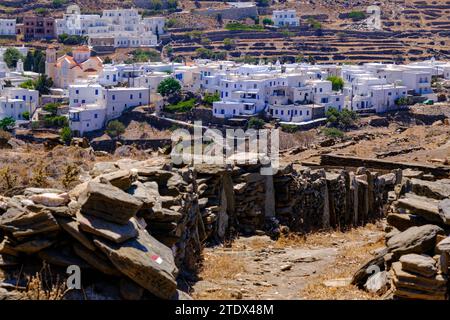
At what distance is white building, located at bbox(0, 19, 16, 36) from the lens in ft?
257

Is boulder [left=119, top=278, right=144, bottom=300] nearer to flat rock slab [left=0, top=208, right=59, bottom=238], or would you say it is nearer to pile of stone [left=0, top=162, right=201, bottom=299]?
pile of stone [left=0, top=162, right=201, bottom=299]

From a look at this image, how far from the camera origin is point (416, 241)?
24.9ft

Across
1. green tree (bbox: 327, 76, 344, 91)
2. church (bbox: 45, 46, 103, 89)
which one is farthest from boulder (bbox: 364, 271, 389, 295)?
church (bbox: 45, 46, 103, 89)

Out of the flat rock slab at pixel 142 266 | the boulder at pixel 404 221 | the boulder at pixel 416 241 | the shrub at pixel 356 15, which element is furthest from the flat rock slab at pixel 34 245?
the shrub at pixel 356 15

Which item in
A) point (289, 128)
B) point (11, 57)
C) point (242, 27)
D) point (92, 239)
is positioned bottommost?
point (289, 128)

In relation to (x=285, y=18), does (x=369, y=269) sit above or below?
below

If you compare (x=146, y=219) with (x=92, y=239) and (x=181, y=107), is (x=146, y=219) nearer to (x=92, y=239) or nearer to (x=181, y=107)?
(x=92, y=239)

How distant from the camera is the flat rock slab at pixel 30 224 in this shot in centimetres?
681

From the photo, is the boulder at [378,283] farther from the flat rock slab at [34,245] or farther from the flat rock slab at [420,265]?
the flat rock slab at [34,245]

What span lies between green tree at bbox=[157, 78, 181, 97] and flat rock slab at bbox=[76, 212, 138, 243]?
1918 inches

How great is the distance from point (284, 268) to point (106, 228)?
2766 millimetres

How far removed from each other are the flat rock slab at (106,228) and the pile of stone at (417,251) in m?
2.15

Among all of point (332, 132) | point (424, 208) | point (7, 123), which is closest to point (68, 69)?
point (7, 123)

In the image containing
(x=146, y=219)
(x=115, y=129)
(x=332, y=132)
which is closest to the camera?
(x=146, y=219)
